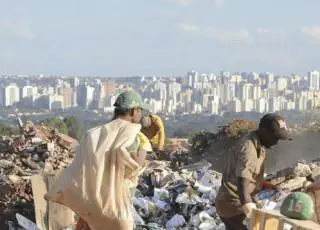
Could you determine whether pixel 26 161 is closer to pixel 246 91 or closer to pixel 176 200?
pixel 176 200

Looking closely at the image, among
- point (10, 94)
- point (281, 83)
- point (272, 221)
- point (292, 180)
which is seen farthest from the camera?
point (281, 83)

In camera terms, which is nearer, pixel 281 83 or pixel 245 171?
pixel 245 171

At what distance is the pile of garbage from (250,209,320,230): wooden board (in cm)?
374

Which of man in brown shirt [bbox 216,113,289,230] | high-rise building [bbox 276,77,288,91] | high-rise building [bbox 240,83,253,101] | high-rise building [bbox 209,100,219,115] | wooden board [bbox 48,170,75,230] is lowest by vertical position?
high-rise building [bbox 209,100,219,115]

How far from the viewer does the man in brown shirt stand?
5.15m

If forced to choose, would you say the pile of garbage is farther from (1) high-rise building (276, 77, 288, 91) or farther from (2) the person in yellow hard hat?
(1) high-rise building (276, 77, 288, 91)

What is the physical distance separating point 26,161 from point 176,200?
10.3ft

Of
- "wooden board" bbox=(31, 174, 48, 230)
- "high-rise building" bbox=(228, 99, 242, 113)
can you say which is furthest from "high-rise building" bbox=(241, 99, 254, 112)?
"wooden board" bbox=(31, 174, 48, 230)

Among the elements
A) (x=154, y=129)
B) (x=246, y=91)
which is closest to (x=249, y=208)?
(x=154, y=129)

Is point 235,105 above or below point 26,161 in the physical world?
below

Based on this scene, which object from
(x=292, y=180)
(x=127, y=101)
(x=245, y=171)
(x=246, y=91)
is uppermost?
(x=127, y=101)

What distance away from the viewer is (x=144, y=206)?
30.7 ft

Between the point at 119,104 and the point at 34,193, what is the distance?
4650 mm

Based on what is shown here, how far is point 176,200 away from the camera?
9.62 m
